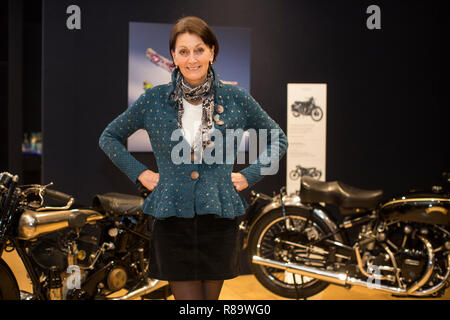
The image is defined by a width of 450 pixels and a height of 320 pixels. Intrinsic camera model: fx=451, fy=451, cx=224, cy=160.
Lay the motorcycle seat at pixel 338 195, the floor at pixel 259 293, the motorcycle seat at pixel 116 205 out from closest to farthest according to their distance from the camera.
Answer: the motorcycle seat at pixel 116 205 → the motorcycle seat at pixel 338 195 → the floor at pixel 259 293

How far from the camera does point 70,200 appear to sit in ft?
9.03

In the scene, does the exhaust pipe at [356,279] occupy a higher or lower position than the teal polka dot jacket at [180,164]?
lower

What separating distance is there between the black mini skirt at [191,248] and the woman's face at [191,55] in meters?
0.57

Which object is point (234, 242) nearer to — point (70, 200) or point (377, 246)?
point (70, 200)

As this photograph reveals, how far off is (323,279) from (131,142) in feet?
6.91

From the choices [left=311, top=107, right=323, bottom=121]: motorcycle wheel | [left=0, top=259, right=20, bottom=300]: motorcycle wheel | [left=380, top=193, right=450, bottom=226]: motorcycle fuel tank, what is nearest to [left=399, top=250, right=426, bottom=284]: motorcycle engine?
[left=380, top=193, right=450, bottom=226]: motorcycle fuel tank

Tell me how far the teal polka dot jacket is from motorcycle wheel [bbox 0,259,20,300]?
1065mm

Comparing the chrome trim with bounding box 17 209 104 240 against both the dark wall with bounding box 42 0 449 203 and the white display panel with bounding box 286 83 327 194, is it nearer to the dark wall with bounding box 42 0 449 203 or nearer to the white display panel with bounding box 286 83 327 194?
the dark wall with bounding box 42 0 449 203

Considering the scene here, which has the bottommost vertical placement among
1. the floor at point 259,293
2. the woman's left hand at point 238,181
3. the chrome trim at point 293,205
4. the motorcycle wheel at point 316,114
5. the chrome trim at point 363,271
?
the floor at point 259,293

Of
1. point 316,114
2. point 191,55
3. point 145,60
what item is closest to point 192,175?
point 191,55

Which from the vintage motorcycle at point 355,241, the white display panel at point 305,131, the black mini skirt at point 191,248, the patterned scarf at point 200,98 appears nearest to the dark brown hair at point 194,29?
the patterned scarf at point 200,98

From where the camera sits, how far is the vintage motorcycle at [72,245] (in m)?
2.49

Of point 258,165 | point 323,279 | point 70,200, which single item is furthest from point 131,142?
point 258,165

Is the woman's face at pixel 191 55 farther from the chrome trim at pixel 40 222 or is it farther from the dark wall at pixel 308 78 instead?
the dark wall at pixel 308 78
